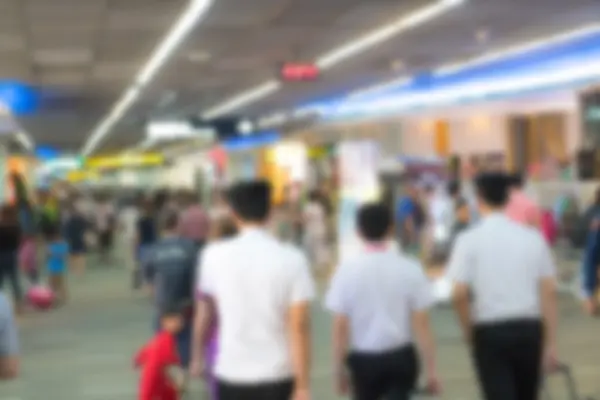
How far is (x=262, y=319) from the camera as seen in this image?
152 inches

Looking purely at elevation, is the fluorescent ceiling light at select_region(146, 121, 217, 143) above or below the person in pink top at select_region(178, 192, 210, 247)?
above

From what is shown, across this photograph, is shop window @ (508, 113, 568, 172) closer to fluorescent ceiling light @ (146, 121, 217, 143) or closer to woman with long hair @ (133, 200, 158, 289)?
fluorescent ceiling light @ (146, 121, 217, 143)

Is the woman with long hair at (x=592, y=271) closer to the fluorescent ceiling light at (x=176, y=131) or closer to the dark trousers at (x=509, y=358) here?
the dark trousers at (x=509, y=358)

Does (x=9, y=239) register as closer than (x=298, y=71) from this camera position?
Yes

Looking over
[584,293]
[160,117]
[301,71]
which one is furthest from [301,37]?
[160,117]

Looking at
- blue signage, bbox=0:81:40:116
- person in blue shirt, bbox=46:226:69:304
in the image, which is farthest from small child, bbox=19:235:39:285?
blue signage, bbox=0:81:40:116

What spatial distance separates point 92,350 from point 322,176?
23.3 meters

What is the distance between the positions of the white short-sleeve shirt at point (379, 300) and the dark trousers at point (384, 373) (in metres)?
0.04

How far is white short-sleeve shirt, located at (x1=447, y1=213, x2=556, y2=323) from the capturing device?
15.6ft

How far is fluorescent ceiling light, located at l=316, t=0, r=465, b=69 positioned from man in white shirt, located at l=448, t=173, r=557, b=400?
10033 millimetres

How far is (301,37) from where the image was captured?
17.4 metres

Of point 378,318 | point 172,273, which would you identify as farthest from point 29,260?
point 378,318

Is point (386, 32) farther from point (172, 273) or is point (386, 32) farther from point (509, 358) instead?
point (509, 358)

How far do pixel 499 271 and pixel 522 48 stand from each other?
1622 cm
